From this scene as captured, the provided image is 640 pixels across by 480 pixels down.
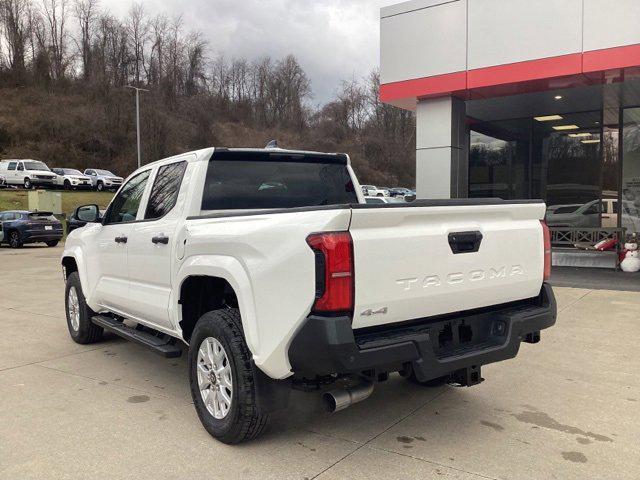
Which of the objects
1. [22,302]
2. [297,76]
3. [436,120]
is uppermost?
[297,76]

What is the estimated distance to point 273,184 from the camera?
14.7 feet

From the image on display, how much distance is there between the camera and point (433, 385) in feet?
14.9

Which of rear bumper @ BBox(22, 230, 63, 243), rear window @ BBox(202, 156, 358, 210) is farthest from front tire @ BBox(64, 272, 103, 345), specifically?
rear bumper @ BBox(22, 230, 63, 243)

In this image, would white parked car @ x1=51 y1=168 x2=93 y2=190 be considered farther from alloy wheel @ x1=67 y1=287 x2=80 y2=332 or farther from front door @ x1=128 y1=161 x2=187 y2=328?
front door @ x1=128 y1=161 x2=187 y2=328

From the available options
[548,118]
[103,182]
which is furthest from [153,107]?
[548,118]

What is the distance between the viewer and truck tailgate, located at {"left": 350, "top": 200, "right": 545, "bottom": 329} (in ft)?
9.62

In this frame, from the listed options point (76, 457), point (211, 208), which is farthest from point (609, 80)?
point (76, 457)

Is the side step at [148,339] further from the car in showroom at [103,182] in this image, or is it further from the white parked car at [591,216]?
the car in showroom at [103,182]

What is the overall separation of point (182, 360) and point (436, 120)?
839 centimetres

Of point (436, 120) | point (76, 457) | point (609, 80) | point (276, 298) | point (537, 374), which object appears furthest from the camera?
point (436, 120)

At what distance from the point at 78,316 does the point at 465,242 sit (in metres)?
4.49

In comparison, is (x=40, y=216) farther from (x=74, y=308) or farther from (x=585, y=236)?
(x=585, y=236)

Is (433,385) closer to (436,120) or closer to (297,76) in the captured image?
(436,120)

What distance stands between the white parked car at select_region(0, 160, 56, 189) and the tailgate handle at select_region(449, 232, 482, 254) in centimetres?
3675
